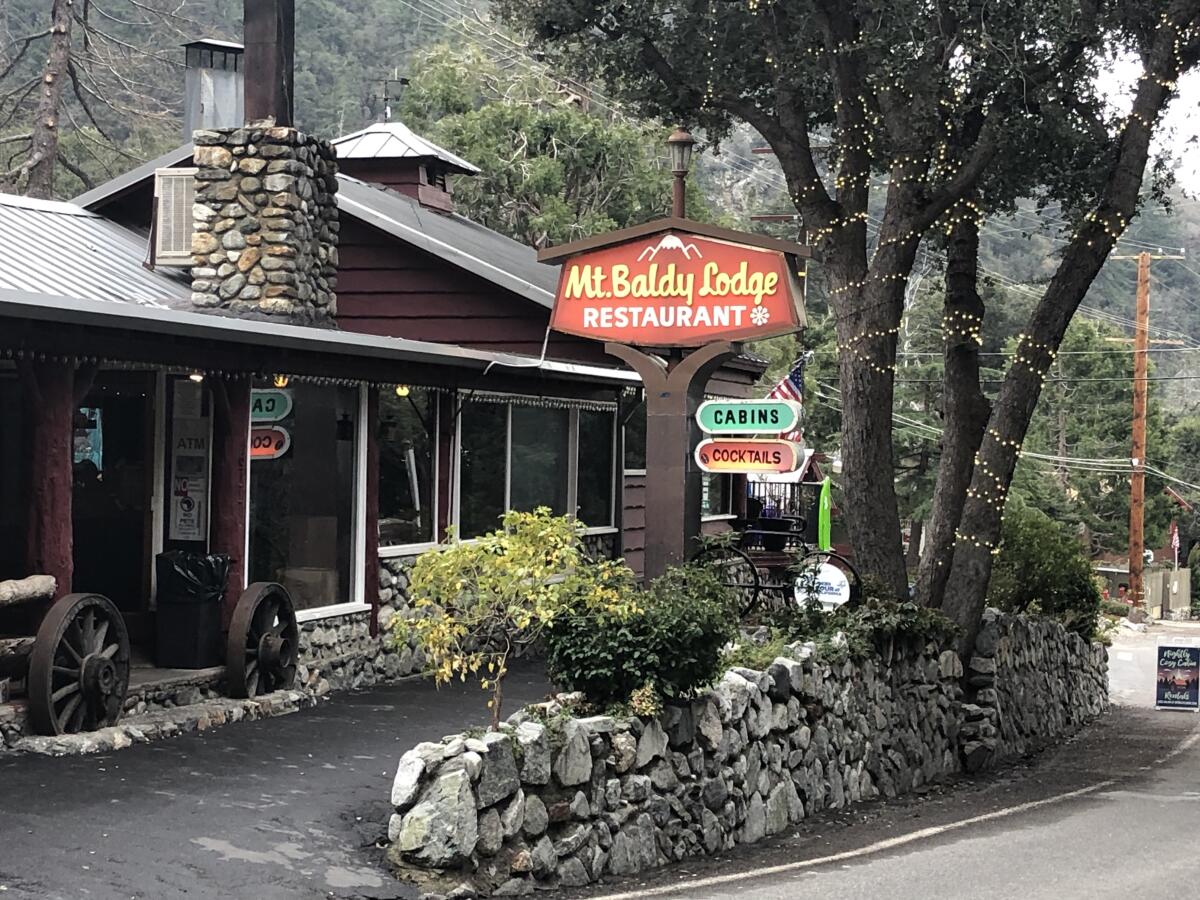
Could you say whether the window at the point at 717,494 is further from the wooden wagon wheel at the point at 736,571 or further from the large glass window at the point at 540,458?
the wooden wagon wheel at the point at 736,571

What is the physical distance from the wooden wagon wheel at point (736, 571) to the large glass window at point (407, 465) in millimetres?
3233

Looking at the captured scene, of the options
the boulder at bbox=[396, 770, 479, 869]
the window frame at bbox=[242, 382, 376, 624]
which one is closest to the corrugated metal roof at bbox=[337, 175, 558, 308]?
the window frame at bbox=[242, 382, 376, 624]

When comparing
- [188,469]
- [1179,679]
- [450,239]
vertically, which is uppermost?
[450,239]

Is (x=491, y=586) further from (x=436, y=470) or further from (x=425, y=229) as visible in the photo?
(x=425, y=229)

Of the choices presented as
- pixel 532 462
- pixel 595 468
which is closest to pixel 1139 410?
A: pixel 595 468

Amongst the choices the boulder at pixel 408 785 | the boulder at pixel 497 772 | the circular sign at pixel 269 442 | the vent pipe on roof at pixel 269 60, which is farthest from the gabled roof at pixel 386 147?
the boulder at pixel 408 785

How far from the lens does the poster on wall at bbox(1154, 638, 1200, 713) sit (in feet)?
89.9

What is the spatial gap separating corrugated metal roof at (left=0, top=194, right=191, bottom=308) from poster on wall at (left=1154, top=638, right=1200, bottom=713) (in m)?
18.9

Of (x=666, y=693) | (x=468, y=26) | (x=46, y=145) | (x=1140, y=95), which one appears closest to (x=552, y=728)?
(x=666, y=693)

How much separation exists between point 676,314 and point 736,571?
413 centimetres

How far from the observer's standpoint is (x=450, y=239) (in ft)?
69.2

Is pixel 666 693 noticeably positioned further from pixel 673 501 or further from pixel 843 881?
pixel 673 501

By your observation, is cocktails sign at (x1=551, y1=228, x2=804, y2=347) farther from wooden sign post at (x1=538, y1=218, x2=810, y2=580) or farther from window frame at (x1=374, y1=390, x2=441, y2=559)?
window frame at (x1=374, y1=390, x2=441, y2=559)

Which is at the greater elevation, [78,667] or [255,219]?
[255,219]
